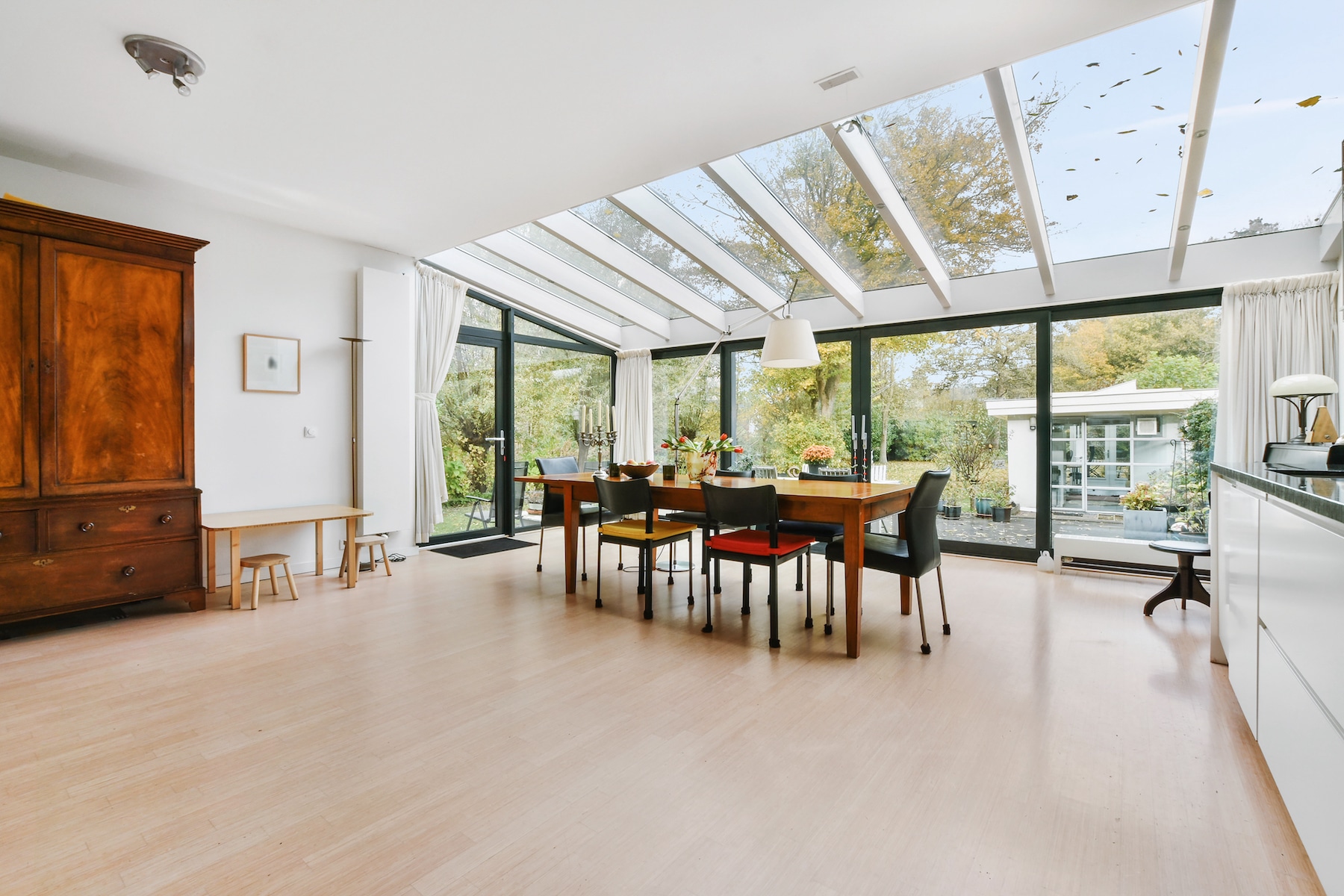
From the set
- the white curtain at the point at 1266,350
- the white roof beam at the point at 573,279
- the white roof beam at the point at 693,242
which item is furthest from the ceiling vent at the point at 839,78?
the white curtain at the point at 1266,350

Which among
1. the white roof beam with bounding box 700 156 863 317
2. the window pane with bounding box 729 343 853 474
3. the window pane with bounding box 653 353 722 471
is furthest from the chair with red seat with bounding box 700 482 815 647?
the window pane with bounding box 653 353 722 471

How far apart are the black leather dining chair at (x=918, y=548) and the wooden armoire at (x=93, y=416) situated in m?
3.83

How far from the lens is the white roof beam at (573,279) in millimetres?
5445

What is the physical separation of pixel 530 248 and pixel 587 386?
1.99m

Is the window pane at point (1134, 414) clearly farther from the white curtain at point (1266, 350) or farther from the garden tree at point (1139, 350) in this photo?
the white curtain at point (1266, 350)

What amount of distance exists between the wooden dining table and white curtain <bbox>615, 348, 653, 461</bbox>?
112 inches

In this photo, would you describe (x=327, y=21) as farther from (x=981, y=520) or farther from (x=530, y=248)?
(x=981, y=520)

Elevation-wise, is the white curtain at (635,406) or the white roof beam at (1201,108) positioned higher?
the white roof beam at (1201,108)

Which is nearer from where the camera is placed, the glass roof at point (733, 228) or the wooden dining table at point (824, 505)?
the wooden dining table at point (824, 505)

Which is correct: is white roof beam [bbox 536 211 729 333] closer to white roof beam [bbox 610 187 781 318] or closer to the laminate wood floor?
white roof beam [bbox 610 187 781 318]

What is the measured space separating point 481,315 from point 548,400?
117 centimetres

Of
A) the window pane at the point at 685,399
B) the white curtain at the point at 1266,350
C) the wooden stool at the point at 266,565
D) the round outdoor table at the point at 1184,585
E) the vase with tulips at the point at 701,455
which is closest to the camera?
the round outdoor table at the point at 1184,585

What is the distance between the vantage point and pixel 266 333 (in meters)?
4.43

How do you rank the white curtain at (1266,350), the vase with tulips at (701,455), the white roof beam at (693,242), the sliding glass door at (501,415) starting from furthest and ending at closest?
1. the sliding glass door at (501,415)
2. the white roof beam at (693,242)
3. the vase with tulips at (701,455)
4. the white curtain at (1266,350)
